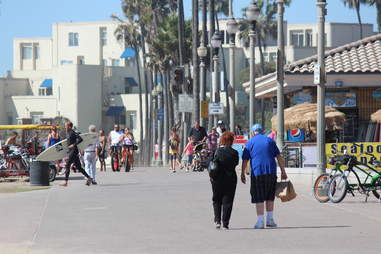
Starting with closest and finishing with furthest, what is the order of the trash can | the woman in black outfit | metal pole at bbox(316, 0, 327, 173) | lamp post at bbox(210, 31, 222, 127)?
the woman in black outfit → metal pole at bbox(316, 0, 327, 173) → the trash can → lamp post at bbox(210, 31, 222, 127)

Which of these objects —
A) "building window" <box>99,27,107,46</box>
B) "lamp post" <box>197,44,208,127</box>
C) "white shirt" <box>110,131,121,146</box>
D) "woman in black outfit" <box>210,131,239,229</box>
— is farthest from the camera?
"building window" <box>99,27,107,46</box>

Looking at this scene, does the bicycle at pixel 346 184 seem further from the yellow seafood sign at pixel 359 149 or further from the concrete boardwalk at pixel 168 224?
the yellow seafood sign at pixel 359 149

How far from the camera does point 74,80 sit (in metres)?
109

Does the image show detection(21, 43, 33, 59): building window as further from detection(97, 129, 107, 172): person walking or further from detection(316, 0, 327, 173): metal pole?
detection(316, 0, 327, 173): metal pole

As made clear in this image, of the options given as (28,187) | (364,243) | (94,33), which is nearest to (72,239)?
(364,243)

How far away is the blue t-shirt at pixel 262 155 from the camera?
16453 millimetres

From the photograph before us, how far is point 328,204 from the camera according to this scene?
67.6ft

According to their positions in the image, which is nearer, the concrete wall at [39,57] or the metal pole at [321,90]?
the metal pole at [321,90]

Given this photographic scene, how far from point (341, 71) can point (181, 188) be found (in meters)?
10.2

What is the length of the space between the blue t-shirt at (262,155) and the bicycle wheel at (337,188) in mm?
4241

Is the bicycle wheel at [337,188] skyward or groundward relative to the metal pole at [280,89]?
groundward

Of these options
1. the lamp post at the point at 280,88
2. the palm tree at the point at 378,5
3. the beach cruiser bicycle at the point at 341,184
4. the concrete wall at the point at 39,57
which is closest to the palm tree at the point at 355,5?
the palm tree at the point at 378,5

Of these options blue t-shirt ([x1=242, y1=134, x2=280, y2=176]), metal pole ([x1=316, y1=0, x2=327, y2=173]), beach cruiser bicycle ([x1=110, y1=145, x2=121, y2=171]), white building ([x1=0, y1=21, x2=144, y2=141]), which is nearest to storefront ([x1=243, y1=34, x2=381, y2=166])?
beach cruiser bicycle ([x1=110, y1=145, x2=121, y2=171])

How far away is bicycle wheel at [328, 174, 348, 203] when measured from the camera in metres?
20.5
